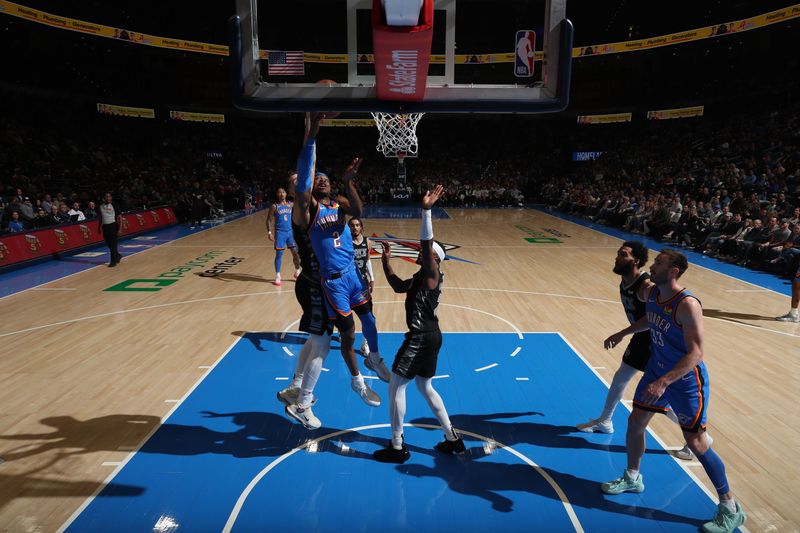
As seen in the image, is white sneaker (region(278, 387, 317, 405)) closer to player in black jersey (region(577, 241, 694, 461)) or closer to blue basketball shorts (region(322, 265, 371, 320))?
blue basketball shorts (region(322, 265, 371, 320))

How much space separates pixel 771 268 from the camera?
1253 centimetres

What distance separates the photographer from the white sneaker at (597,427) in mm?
5016

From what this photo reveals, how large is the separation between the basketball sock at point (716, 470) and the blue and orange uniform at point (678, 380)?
0.67 ft

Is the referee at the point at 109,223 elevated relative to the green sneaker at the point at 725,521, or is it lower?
elevated

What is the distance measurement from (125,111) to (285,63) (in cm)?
3112

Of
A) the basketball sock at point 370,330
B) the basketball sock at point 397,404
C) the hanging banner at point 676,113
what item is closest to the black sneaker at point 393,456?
the basketball sock at point 397,404

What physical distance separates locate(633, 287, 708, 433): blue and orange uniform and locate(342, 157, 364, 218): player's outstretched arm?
2562mm

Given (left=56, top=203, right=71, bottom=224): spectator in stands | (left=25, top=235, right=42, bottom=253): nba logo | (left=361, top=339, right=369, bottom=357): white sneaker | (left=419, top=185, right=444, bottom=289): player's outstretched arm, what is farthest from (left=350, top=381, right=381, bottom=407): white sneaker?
(left=56, top=203, right=71, bottom=224): spectator in stands

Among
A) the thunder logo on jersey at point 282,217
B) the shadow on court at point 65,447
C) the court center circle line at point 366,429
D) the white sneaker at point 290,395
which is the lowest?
the shadow on court at point 65,447

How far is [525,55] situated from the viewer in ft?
15.1

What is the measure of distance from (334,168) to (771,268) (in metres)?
29.1

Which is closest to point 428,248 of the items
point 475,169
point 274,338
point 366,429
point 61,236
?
point 366,429

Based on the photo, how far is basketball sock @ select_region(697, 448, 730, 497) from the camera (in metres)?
3.60

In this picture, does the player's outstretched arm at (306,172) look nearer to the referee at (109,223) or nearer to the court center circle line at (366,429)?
the court center circle line at (366,429)
